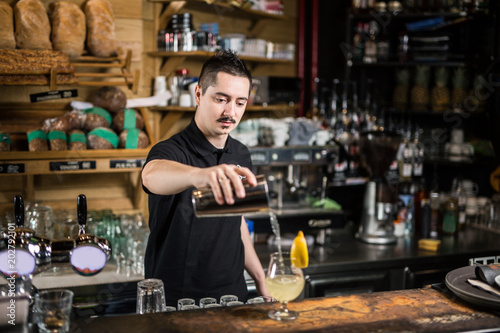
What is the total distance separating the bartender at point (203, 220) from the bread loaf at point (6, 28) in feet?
4.25

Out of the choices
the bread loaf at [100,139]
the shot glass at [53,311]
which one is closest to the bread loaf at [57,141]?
the bread loaf at [100,139]

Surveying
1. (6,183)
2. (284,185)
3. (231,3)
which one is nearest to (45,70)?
(6,183)

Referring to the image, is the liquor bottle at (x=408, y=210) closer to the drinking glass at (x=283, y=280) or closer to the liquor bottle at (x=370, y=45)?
the liquor bottle at (x=370, y=45)

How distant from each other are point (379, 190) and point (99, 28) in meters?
2.00

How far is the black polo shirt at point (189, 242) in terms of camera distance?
2.17 meters

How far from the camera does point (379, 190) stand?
12.1 ft

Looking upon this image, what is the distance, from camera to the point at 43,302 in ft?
4.81

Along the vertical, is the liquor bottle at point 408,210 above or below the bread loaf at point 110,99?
below

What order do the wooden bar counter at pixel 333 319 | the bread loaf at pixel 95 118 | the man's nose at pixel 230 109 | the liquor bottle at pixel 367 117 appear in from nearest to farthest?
the wooden bar counter at pixel 333 319 < the man's nose at pixel 230 109 < the bread loaf at pixel 95 118 < the liquor bottle at pixel 367 117

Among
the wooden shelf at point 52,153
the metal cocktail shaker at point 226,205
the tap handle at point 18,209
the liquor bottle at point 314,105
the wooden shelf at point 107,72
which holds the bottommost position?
the tap handle at point 18,209

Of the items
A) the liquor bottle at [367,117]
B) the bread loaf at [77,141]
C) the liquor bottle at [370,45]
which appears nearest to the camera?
the bread loaf at [77,141]

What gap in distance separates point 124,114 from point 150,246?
1.31 meters

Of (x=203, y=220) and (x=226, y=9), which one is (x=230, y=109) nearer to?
(x=203, y=220)

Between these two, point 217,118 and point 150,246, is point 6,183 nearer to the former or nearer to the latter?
point 150,246
